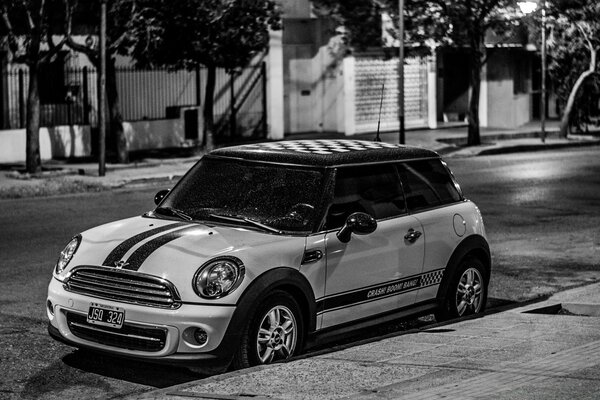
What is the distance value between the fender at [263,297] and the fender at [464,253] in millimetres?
1600

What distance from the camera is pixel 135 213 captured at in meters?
18.2

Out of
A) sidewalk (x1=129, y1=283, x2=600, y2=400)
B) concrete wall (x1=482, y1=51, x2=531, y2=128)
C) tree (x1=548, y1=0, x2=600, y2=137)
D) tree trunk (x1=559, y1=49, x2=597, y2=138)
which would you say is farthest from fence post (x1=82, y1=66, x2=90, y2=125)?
sidewalk (x1=129, y1=283, x2=600, y2=400)

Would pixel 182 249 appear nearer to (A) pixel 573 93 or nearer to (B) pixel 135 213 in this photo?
(B) pixel 135 213

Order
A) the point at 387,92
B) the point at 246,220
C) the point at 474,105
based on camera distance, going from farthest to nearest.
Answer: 1. the point at 387,92
2. the point at 474,105
3. the point at 246,220

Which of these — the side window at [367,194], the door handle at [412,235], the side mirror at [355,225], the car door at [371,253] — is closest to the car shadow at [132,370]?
the car door at [371,253]

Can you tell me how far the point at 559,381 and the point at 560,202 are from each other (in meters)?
12.4

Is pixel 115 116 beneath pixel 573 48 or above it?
beneath

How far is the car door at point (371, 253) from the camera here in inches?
344

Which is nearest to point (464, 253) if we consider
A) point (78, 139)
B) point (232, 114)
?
point (78, 139)

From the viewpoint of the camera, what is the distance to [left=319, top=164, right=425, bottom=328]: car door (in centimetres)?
875

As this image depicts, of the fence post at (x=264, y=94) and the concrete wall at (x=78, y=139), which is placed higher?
the fence post at (x=264, y=94)

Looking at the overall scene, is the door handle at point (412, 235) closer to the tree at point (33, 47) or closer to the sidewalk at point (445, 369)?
the sidewalk at point (445, 369)

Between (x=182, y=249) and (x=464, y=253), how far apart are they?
2695mm

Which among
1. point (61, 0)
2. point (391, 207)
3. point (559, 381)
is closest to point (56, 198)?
point (61, 0)
